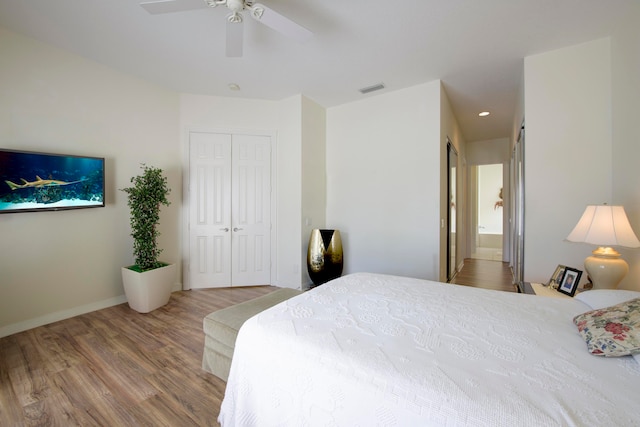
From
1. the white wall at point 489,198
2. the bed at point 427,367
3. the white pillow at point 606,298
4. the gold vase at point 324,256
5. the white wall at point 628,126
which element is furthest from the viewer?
the white wall at point 489,198

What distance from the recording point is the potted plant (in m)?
2.96

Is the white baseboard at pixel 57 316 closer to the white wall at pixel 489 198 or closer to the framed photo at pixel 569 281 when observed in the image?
the framed photo at pixel 569 281

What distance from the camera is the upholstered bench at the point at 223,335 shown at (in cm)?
176

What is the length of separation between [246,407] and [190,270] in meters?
3.11

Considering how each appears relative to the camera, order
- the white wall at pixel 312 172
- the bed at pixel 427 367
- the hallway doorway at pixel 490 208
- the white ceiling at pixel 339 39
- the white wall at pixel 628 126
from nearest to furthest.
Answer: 1. the bed at pixel 427 367
2. the white wall at pixel 628 126
3. the white ceiling at pixel 339 39
4. the white wall at pixel 312 172
5. the hallway doorway at pixel 490 208

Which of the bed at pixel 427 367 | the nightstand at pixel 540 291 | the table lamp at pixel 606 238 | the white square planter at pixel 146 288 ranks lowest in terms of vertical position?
the white square planter at pixel 146 288

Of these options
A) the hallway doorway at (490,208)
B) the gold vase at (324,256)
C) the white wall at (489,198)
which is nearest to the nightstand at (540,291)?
the gold vase at (324,256)

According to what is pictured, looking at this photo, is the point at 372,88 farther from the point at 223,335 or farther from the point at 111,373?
the point at 111,373

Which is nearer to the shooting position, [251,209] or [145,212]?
[145,212]

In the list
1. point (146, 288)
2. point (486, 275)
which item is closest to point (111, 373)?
point (146, 288)

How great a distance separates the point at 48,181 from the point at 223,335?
8.34 ft

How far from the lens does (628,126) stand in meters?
2.07

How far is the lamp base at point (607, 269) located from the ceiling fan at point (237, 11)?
272 cm

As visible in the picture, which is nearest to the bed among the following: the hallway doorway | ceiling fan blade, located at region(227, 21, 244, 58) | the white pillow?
the white pillow
